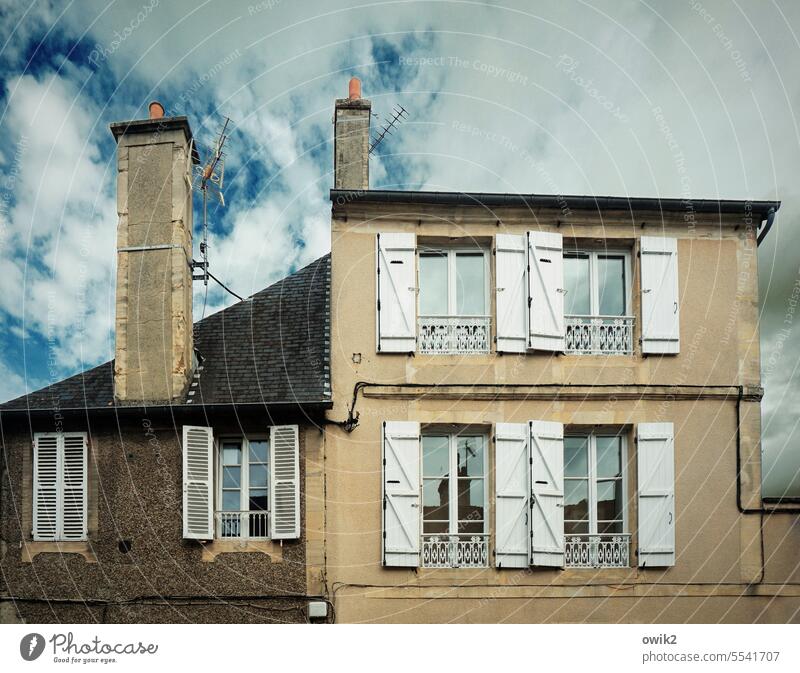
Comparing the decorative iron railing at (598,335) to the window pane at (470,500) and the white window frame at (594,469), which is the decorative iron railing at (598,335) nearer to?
the white window frame at (594,469)

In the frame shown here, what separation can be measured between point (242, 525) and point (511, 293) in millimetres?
3570

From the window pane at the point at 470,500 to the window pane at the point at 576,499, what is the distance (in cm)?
88

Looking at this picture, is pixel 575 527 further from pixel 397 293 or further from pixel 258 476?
pixel 258 476

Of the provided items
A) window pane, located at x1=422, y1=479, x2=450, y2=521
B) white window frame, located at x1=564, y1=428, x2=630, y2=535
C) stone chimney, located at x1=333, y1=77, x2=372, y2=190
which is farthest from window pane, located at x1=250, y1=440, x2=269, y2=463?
white window frame, located at x1=564, y1=428, x2=630, y2=535

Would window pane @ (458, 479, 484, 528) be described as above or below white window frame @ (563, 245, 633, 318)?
below

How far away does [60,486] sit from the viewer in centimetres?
838

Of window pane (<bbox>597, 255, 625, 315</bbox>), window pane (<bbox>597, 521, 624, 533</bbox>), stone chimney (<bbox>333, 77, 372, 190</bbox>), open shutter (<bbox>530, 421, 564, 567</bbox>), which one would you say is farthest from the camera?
stone chimney (<bbox>333, 77, 372, 190</bbox>)

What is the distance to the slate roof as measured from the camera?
8.42 metres

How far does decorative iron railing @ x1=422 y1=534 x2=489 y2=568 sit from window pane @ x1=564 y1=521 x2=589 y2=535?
2.77 feet

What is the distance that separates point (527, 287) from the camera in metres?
8.68

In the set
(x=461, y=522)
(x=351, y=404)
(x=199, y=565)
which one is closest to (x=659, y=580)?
(x=461, y=522)

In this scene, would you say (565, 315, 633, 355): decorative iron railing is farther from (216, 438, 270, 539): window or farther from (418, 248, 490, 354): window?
(216, 438, 270, 539): window

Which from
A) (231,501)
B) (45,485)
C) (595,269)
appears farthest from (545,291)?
(45,485)

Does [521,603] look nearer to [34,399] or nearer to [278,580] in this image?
[278,580]
